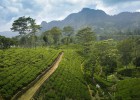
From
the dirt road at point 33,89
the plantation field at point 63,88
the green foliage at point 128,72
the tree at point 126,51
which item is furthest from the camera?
the tree at point 126,51

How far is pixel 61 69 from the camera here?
208 feet

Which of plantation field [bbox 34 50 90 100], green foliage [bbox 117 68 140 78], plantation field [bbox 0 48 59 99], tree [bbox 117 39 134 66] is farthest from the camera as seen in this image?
tree [bbox 117 39 134 66]

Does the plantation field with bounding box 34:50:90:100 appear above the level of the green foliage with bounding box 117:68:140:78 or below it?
above

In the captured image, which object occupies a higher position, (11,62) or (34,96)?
(11,62)

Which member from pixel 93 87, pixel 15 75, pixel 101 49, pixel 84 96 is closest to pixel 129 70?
pixel 101 49

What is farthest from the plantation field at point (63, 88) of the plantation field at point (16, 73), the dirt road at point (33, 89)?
the plantation field at point (16, 73)

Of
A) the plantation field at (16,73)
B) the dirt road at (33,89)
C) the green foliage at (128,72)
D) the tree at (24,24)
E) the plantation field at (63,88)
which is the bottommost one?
the green foliage at (128,72)

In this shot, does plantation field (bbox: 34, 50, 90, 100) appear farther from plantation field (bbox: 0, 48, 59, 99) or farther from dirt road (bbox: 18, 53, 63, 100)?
plantation field (bbox: 0, 48, 59, 99)

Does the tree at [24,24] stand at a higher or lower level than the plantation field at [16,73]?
higher

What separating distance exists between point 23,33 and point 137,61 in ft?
216

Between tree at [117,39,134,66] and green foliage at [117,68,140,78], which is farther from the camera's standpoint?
tree at [117,39,134,66]

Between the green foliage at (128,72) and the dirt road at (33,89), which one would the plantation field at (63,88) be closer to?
the dirt road at (33,89)

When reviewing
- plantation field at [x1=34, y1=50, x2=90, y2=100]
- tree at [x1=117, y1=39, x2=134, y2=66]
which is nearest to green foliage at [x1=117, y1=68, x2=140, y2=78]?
tree at [x1=117, y1=39, x2=134, y2=66]

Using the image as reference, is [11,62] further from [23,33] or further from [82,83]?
[23,33]
